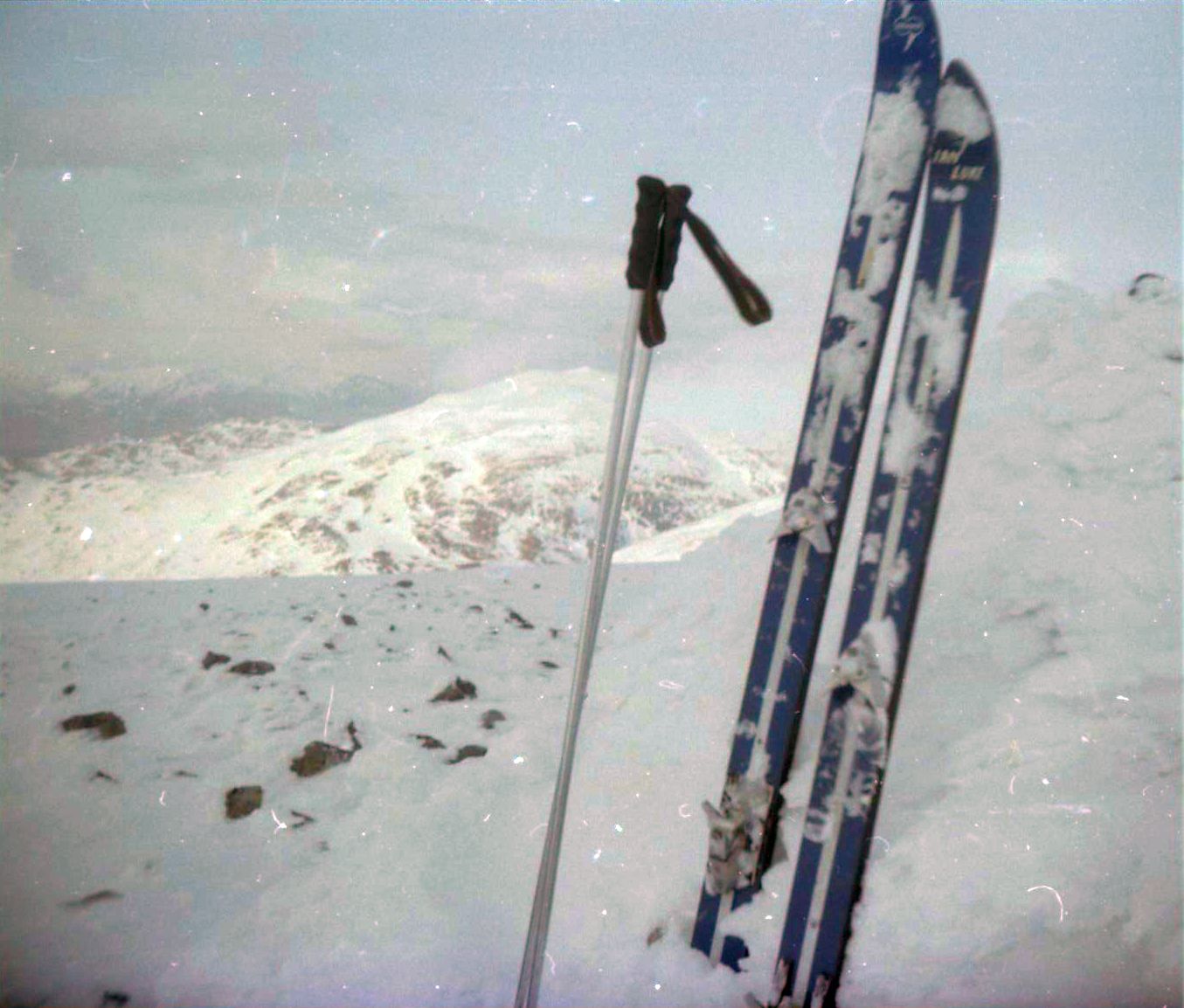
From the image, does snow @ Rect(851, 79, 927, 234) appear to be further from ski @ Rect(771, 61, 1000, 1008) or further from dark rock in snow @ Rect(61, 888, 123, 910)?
dark rock in snow @ Rect(61, 888, 123, 910)

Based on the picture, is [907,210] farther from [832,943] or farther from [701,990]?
[701,990]

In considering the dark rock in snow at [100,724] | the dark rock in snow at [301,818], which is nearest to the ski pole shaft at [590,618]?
the dark rock in snow at [301,818]

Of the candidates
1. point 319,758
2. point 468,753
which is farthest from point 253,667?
point 468,753

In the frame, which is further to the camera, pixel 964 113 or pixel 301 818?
pixel 301 818

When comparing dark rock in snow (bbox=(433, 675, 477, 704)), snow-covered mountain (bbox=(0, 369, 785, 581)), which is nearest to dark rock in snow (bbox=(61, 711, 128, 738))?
dark rock in snow (bbox=(433, 675, 477, 704))

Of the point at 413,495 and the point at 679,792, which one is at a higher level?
the point at 679,792

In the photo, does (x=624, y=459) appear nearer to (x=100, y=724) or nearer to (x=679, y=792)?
(x=679, y=792)
